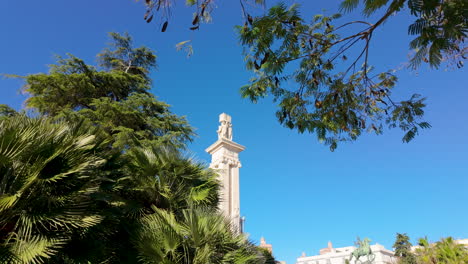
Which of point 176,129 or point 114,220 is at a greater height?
point 176,129

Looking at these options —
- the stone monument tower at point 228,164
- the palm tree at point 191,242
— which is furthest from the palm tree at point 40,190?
the stone monument tower at point 228,164

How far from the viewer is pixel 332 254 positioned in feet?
176

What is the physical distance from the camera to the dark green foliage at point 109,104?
40.9 feet

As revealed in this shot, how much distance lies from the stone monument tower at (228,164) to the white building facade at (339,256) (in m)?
34.9

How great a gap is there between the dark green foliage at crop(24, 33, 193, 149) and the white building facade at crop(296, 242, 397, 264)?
3835cm

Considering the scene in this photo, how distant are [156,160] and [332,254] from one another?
54296 millimetres

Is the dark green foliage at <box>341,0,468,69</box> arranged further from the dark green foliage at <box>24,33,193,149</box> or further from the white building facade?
the white building facade

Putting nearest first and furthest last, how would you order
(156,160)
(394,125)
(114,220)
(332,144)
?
1. (394,125)
2. (332,144)
3. (114,220)
4. (156,160)

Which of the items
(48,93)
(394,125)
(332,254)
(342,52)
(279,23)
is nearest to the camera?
(279,23)

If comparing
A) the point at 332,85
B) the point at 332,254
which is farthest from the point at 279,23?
the point at 332,254

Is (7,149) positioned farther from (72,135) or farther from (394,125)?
(394,125)

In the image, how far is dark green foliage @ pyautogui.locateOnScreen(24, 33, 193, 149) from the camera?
491 inches

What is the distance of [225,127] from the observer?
15938 mm

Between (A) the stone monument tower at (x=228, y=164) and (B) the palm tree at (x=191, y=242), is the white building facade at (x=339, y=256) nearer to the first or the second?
(A) the stone monument tower at (x=228, y=164)
